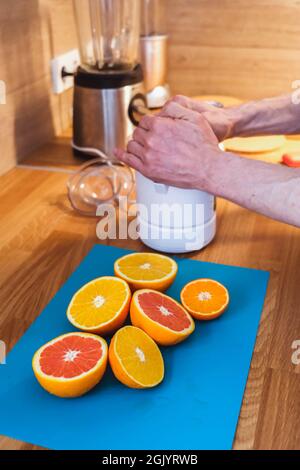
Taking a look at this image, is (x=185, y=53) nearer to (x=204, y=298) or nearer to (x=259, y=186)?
(x=259, y=186)

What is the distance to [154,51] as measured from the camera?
153 centimetres

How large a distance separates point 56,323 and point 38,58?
81 centimetres

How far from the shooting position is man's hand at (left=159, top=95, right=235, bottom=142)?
3.25ft

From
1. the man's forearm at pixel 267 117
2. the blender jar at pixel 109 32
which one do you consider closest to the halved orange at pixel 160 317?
the man's forearm at pixel 267 117

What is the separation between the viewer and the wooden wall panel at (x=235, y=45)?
1537 millimetres

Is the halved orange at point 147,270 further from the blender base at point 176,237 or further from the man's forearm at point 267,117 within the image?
the man's forearm at point 267,117

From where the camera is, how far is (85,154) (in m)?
1.31

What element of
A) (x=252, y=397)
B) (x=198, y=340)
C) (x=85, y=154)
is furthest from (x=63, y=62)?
(x=252, y=397)

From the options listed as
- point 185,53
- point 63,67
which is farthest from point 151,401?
point 185,53

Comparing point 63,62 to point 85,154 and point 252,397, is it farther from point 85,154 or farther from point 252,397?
point 252,397

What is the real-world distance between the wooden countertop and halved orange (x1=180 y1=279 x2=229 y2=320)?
70 millimetres

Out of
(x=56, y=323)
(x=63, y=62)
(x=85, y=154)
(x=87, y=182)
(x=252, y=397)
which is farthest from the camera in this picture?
(x=63, y=62)

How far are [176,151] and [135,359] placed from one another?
39 cm

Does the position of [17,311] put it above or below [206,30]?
below
